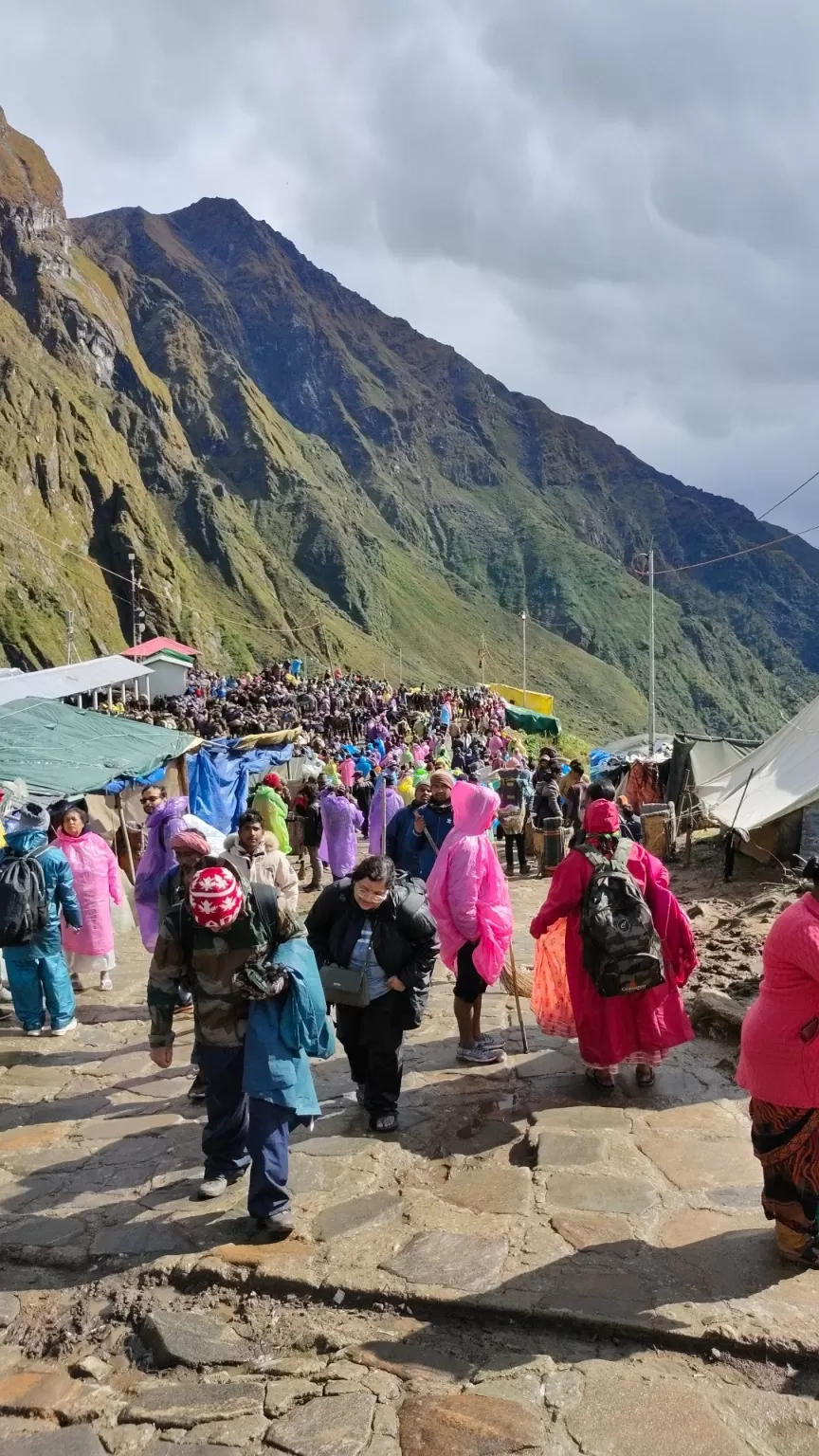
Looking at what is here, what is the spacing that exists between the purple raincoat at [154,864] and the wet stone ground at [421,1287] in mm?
1947

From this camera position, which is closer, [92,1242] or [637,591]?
[92,1242]

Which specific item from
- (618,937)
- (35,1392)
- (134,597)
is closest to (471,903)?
(618,937)

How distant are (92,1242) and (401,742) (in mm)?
25646

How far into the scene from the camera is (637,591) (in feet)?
485

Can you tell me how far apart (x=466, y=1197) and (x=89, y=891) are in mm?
4301

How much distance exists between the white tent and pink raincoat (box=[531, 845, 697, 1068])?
7248mm

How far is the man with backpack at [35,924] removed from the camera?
5.94 m

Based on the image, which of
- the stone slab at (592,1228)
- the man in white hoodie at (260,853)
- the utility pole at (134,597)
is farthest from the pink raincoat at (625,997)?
the utility pole at (134,597)

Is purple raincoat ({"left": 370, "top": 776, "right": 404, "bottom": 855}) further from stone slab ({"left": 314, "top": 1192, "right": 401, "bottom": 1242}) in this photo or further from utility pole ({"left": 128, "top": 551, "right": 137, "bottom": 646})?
utility pole ({"left": 128, "top": 551, "right": 137, "bottom": 646})

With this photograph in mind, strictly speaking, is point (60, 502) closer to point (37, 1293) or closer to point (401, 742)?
point (401, 742)

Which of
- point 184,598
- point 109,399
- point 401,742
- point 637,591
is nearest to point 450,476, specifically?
point 637,591

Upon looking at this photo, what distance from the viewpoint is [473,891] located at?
5.22 m

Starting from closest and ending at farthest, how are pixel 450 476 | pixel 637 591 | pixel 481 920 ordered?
pixel 481 920 < pixel 637 591 < pixel 450 476

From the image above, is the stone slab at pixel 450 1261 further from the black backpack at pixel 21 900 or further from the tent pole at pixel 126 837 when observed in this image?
the tent pole at pixel 126 837
